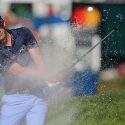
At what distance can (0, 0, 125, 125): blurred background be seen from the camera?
35.4ft

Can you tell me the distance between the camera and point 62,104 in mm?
8789

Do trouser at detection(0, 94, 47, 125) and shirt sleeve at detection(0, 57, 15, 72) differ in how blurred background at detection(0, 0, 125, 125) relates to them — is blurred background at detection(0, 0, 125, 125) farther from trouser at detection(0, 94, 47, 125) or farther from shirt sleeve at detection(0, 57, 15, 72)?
shirt sleeve at detection(0, 57, 15, 72)

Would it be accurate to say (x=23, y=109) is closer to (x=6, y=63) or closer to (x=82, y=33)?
(x=6, y=63)

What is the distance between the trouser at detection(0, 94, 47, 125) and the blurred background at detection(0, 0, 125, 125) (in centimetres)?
536

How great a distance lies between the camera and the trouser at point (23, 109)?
478 cm

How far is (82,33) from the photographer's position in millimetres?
12008

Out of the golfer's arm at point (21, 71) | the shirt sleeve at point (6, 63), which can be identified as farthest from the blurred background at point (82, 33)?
the shirt sleeve at point (6, 63)

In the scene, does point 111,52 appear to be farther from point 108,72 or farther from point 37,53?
point 37,53

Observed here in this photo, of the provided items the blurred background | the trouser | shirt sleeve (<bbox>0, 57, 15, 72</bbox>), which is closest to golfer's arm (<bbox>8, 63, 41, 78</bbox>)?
shirt sleeve (<bbox>0, 57, 15, 72</bbox>)

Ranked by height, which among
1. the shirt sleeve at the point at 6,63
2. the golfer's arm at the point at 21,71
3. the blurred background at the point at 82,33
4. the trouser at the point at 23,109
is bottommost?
the blurred background at the point at 82,33

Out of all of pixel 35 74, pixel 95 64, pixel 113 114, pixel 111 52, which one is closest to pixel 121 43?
pixel 111 52

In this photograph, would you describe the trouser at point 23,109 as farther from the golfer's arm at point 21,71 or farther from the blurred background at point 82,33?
the blurred background at point 82,33

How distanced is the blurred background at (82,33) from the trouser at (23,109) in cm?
536

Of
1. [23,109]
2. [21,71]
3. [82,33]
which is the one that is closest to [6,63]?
[21,71]
